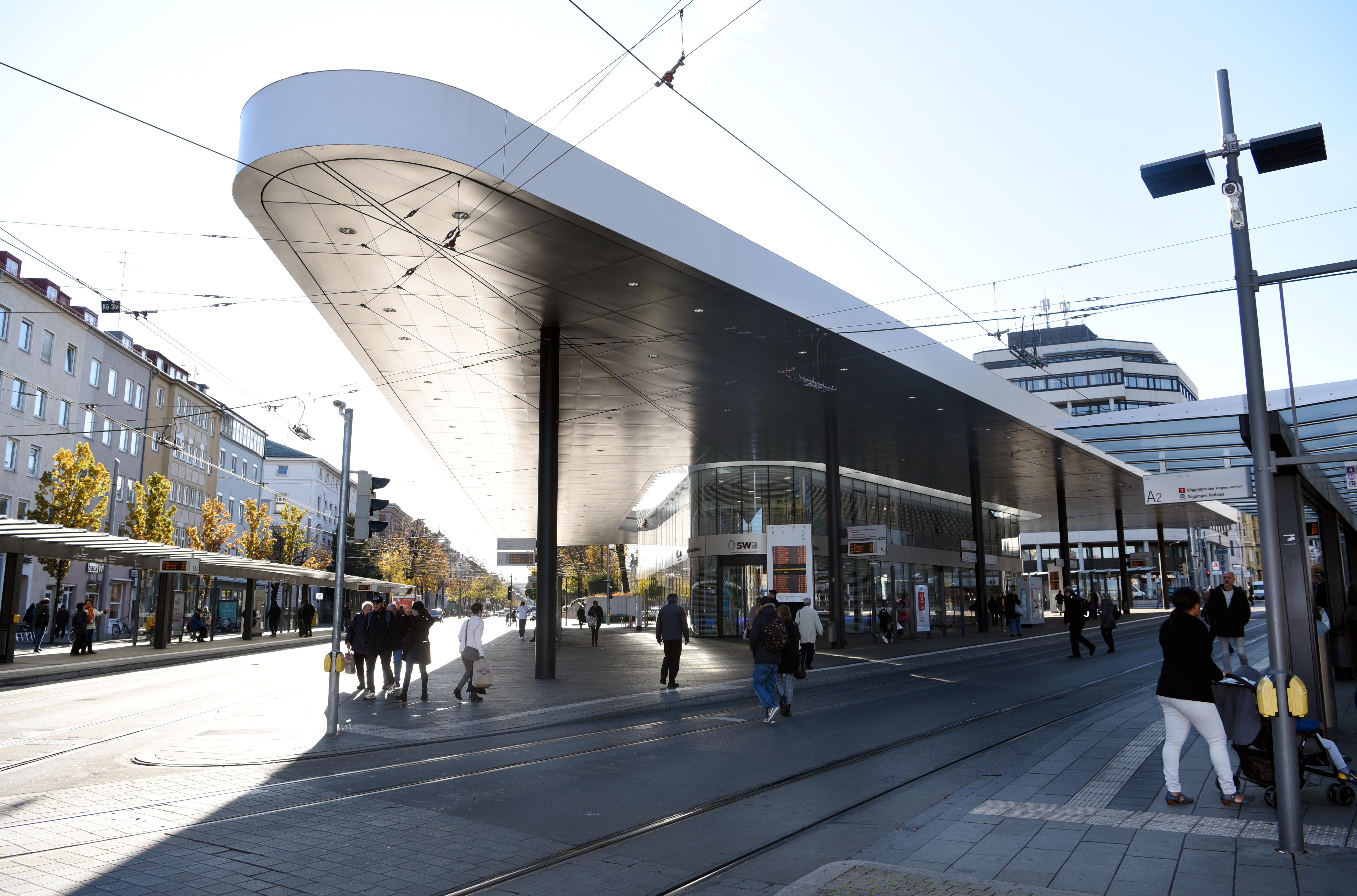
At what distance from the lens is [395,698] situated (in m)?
15.9

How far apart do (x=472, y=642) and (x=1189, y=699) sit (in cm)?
1100

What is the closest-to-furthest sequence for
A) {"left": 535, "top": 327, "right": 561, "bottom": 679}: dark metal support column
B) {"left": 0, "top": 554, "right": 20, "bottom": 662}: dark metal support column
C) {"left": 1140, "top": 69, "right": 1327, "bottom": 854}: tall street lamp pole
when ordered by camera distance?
{"left": 1140, "top": 69, "right": 1327, "bottom": 854}: tall street lamp pole → {"left": 535, "top": 327, "right": 561, "bottom": 679}: dark metal support column → {"left": 0, "top": 554, "right": 20, "bottom": 662}: dark metal support column

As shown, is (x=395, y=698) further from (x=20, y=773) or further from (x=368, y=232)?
(x=368, y=232)

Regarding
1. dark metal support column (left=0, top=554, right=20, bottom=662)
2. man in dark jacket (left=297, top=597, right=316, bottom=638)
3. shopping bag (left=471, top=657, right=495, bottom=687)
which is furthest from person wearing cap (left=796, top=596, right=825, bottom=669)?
man in dark jacket (left=297, top=597, right=316, bottom=638)

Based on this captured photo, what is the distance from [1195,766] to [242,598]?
51.2 m

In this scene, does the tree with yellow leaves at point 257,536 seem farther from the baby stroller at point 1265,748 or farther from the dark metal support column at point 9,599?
the baby stroller at point 1265,748

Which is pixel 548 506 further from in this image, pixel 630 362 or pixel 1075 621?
pixel 1075 621

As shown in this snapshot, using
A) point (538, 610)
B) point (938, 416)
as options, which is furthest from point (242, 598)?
point (938, 416)

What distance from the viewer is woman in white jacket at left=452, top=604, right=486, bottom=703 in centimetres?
1508

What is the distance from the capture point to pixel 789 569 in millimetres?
28609

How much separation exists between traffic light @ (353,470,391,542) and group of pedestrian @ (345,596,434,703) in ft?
6.30

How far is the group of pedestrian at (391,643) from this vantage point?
50.8ft

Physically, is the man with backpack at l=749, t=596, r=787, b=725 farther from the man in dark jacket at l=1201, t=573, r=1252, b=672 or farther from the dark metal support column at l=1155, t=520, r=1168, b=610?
the dark metal support column at l=1155, t=520, r=1168, b=610

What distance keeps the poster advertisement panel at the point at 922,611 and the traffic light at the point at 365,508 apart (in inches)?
1213
